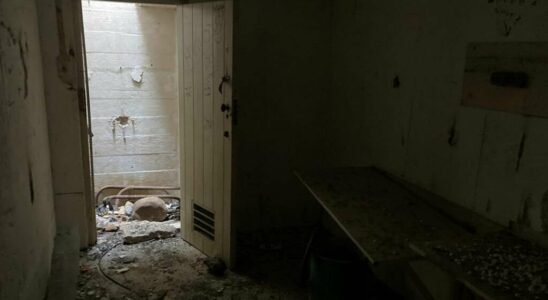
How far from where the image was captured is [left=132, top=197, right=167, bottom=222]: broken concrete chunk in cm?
363

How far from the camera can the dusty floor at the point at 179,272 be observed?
244cm

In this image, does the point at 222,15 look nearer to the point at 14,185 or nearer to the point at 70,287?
the point at 14,185

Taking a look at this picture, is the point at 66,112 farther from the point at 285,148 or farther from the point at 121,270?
the point at 285,148

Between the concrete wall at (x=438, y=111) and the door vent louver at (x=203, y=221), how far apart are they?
1117 millimetres

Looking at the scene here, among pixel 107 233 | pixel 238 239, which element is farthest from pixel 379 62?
pixel 107 233

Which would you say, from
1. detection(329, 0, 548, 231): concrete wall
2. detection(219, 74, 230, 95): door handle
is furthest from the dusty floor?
detection(219, 74, 230, 95): door handle

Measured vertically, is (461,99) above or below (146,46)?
below

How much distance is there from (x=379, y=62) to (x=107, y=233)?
2489mm

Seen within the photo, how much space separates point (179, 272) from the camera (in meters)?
2.68

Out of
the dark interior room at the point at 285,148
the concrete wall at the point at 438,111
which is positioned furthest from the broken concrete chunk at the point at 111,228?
the concrete wall at the point at 438,111

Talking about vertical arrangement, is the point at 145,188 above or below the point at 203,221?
below

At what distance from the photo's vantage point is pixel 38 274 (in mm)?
1929

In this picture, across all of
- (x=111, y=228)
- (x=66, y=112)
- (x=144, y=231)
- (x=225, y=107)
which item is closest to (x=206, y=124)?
(x=225, y=107)

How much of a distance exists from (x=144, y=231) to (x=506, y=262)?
8.49 feet
